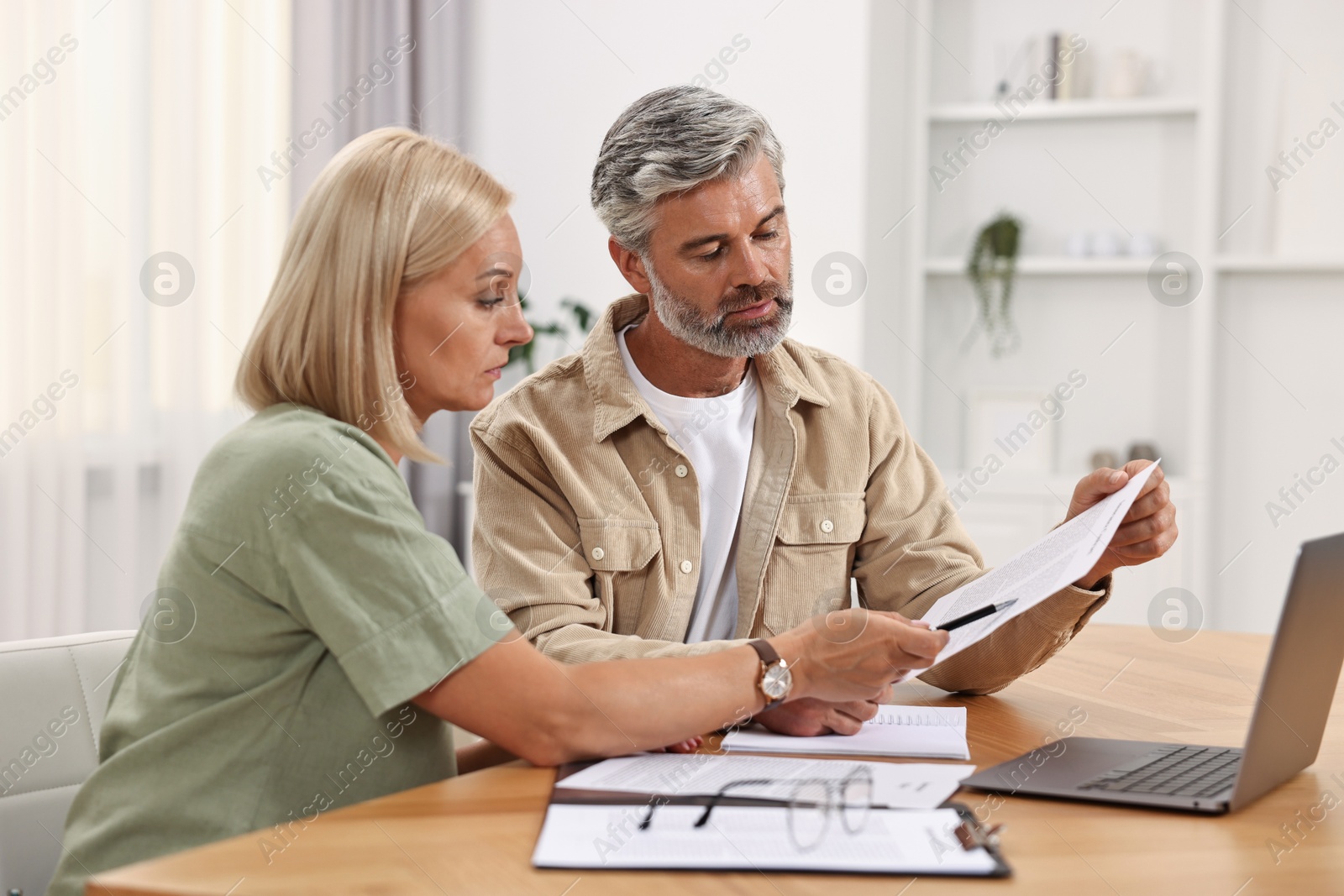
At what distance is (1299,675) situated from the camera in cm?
101

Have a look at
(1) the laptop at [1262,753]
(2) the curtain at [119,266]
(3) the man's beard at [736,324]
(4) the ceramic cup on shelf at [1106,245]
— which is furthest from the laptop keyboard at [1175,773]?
(4) the ceramic cup on shelf at [1106,245]

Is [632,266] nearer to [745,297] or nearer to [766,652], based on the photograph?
[745,297]

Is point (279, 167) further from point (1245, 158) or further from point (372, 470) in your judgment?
point (1245, 158)

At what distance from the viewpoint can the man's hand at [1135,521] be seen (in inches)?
51.7

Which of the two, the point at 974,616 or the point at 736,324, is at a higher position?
the point at 736,324

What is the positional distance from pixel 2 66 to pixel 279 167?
86cm

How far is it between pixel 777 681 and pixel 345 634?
412 millimetres

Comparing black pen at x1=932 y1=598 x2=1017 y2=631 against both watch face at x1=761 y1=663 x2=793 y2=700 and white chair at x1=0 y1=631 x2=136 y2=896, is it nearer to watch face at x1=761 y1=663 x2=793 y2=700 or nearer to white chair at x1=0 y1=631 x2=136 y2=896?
watch face at x1=761 y1=663 x2=793 y2=700

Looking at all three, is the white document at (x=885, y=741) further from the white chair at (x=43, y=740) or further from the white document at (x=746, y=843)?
the white chair at (x=43, y=740)

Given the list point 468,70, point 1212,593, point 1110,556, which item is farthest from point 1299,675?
point 468,70

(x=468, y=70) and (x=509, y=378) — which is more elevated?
(x=468, y=70)

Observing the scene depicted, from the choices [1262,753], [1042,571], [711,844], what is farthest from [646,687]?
[1262,753]

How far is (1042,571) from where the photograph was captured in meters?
1.15

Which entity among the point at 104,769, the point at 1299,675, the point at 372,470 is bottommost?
the point at 104,769
